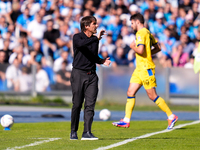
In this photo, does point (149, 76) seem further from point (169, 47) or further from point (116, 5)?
point (116, 5)

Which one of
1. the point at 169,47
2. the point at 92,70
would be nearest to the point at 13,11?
the point at 169,47

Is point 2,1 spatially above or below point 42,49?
above

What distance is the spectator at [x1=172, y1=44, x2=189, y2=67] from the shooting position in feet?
58.2

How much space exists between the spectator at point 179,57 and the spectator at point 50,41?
502 centimetres

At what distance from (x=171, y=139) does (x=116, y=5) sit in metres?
13.0

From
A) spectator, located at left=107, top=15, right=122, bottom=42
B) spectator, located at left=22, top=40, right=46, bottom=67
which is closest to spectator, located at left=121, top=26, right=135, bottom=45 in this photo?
spectator, located at left=107, top=15, right=122, bottom=42

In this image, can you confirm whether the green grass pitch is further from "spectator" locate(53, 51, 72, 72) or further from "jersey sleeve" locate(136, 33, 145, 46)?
"spectator" locate(53, 51, 72, 72)

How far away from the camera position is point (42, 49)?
1761 cm

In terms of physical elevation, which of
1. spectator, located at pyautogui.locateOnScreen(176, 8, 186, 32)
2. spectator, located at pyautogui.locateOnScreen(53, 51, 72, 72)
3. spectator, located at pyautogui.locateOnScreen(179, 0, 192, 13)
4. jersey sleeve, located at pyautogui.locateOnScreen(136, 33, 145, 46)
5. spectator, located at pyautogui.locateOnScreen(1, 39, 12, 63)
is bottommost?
spectator, located at pyautogui.locateOnScreen(53, 51, 72, 72)

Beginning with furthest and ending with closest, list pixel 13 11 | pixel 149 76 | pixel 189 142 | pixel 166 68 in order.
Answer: pixel 13 11
pixel 166 68
pixel 149 76
pixel 189 142

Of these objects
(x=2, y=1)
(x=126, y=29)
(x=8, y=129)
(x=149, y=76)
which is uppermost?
(x=2, y=1)

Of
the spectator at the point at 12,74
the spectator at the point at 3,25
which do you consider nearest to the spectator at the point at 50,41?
the spectator at the point at 12,74

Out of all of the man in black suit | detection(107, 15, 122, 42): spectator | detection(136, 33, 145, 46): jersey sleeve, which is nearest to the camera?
the man in black suit

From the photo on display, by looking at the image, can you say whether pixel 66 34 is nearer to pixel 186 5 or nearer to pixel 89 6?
pixel 89 6
